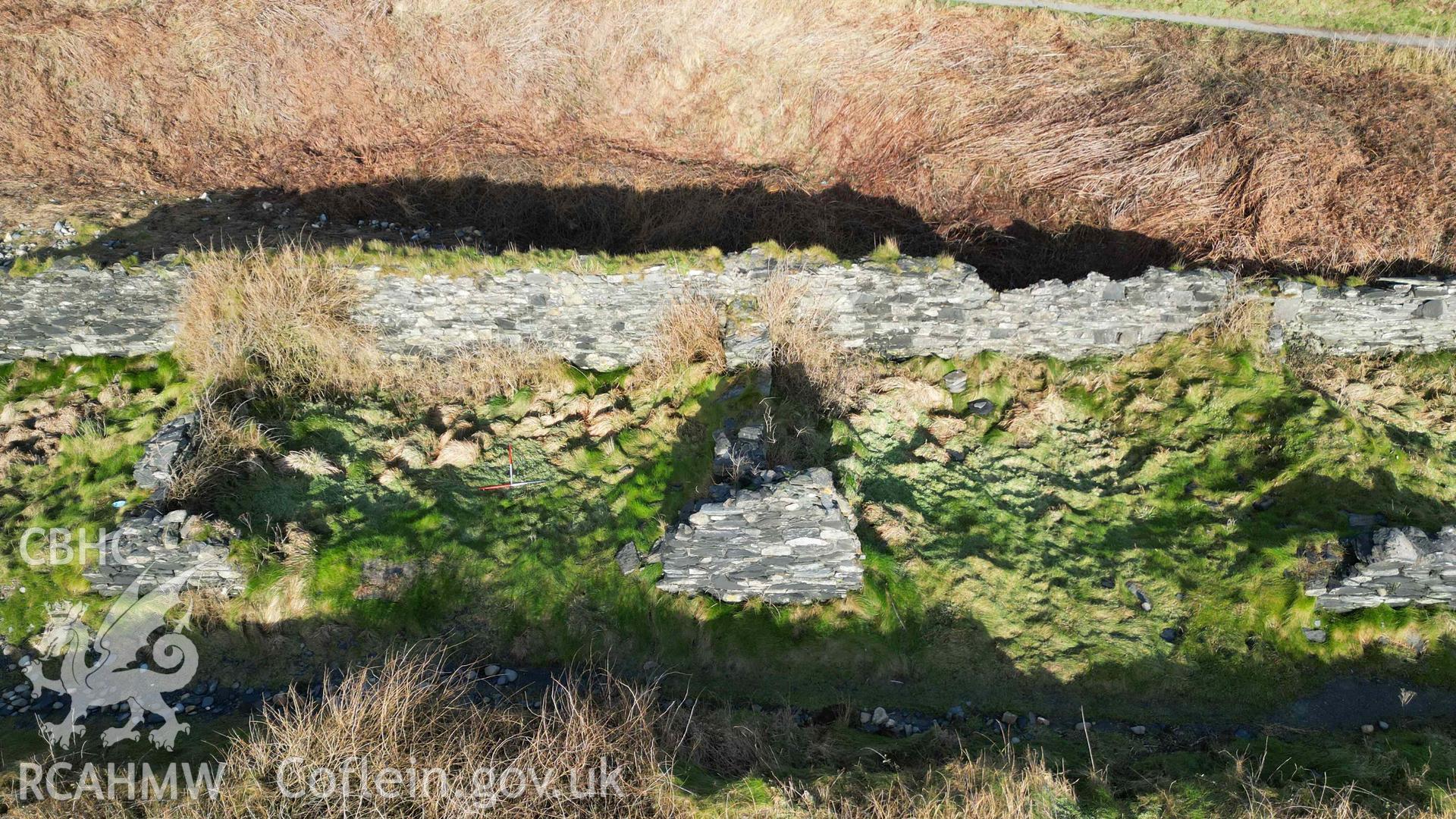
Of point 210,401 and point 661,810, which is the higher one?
point 210,401

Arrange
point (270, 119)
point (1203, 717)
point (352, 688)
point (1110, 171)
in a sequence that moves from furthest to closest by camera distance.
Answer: point (270, 119) → point (1110, 171) → point (1203, 717) → point (352, 688)

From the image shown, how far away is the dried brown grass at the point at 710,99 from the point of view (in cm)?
1041

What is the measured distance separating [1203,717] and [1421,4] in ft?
45.2

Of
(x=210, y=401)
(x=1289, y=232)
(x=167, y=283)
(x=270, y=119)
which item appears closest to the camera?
(x=210, y=401)

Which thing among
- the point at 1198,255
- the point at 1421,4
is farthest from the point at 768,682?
the point at 1421,4

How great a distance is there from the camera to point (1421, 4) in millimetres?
12117

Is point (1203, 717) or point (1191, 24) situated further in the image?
point (1191, 24)

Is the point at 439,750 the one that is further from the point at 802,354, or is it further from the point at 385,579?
the point at 802,354

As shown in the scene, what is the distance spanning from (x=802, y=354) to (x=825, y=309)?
58 cm

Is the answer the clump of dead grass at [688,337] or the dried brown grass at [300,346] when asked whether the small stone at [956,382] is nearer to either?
the clump of dead grass at [688,337]

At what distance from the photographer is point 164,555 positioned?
19.6ft

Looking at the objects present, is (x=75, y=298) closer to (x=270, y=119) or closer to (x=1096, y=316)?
(x=270, y=119)

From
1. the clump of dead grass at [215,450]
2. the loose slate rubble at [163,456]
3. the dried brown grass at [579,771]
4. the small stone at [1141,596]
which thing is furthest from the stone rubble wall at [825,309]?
the dried brown grass at [579,771]

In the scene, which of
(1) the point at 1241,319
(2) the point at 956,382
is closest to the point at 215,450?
(2) the point at 956,382
